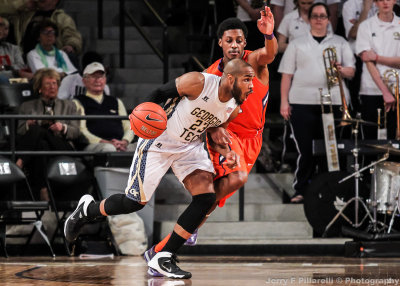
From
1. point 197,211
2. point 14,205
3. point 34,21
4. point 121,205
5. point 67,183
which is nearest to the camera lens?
point 197,211

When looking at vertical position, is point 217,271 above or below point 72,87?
below

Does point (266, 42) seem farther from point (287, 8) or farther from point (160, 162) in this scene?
point (287, 8)

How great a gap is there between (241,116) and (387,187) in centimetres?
231

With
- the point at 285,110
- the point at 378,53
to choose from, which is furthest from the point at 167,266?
the point at 378,53

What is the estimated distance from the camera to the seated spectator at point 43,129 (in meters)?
9.21

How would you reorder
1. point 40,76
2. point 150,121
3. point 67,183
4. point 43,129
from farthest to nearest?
point 40,76 → point 43,129 → point 67,183 → point 150,121

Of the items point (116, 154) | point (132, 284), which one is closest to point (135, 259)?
point (116, 154)

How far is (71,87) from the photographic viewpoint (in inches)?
404

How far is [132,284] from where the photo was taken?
591 cm

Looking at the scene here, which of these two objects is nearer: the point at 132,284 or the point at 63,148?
the point at 132,284

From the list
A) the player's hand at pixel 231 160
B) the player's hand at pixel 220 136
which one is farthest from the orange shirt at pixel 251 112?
the player's hand at pixel 231 160

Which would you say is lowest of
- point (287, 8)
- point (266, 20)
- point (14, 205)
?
point (14, 205)

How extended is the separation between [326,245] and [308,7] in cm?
265

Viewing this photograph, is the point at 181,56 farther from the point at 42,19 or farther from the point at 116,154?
the point at 116,154
